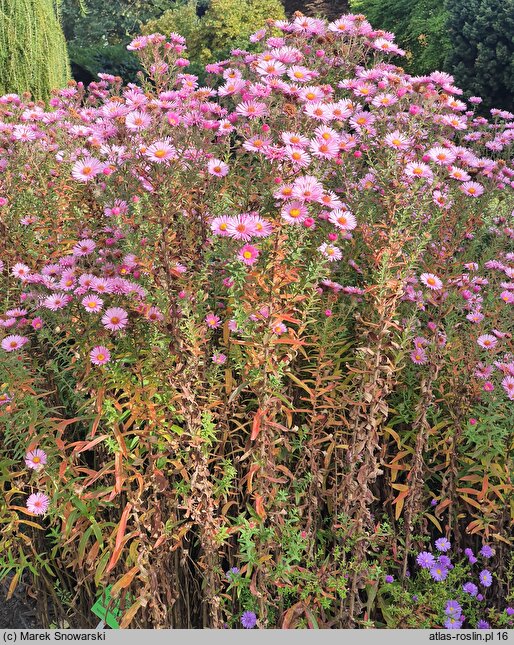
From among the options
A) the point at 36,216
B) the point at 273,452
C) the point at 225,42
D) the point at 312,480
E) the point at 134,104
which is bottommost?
the point at 225,42

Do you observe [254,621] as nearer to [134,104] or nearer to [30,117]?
[134,104]

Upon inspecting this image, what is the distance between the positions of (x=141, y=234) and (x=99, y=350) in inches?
14.3

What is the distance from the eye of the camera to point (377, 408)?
1.95m

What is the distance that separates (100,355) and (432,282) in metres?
1.13

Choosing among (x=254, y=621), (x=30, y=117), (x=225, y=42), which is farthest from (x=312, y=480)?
(x=225, y=42)

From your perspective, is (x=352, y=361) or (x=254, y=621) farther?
(x=352, y=361)

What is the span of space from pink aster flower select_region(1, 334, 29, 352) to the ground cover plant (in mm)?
11

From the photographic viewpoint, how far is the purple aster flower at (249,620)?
2.04 metres

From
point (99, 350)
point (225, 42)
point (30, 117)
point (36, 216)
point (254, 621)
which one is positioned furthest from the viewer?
point (225, 42)

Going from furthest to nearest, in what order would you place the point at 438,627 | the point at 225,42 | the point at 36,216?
1. the point at 225,42
2. the point at 36,216
3. the point at 438,627

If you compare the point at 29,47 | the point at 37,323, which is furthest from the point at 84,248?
the point at 29,47

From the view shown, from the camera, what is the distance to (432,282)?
2.21 meters

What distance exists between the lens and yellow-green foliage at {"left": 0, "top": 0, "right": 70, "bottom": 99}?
6332mm

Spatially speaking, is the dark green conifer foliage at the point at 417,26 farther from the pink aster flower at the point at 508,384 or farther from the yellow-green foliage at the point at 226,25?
the pink aster flower at the point at 508,384
